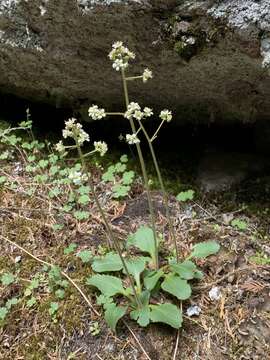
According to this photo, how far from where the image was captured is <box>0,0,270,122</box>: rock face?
2.40 meters

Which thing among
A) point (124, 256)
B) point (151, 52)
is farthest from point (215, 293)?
point (151, 52)

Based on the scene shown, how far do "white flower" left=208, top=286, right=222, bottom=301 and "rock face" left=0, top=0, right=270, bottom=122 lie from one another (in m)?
1.12

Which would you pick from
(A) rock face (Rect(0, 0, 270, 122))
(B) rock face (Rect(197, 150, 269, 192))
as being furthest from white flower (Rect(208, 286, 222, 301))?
(A) rock face (Rect(0, 0, 270, 122))

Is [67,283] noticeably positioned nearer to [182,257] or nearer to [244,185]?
[182,257]

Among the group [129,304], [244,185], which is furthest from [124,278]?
[244,185]

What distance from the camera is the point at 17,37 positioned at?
2920mm

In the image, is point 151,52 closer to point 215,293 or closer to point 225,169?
point 225,169

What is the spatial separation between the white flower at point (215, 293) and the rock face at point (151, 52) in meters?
1.12

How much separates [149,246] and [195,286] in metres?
0.31

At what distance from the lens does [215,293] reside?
8.18 feet

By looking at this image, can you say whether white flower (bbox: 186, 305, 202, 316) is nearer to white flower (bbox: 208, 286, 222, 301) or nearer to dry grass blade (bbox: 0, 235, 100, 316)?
white flower (bbox: 208, 286, 222, 301)

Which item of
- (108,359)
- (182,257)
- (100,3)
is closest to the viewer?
(108,359)

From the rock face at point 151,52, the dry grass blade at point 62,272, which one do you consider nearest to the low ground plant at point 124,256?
the dry grass blade at point 62,272

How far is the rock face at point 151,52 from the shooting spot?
2.40 meters
